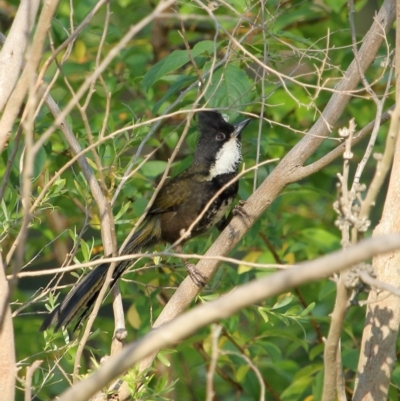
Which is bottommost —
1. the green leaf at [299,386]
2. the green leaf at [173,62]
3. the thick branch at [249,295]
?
the green leaf at [299,386]

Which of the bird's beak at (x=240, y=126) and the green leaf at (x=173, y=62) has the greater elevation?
the green leaf at (x=173, y=62)

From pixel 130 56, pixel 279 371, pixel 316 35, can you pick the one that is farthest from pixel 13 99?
pixel 316 35

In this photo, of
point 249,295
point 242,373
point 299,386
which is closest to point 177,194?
point 242,373

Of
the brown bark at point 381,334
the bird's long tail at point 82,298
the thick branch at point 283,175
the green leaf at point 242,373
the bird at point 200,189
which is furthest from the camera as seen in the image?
the bird at point 200,189

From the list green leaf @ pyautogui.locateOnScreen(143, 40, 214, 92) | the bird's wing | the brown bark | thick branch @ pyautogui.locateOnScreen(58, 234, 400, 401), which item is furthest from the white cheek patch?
thick branch @ pyautogui.locateOnScreen(58, 234, 400, 401)

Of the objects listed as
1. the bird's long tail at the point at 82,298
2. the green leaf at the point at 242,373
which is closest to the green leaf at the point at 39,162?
the bird's long tail at the point at 82,298

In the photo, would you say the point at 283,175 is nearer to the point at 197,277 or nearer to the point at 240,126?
the point at 197,277

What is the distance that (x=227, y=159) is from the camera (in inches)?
179

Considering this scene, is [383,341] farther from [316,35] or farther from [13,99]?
[316,35]

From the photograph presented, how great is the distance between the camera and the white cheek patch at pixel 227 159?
446 cm

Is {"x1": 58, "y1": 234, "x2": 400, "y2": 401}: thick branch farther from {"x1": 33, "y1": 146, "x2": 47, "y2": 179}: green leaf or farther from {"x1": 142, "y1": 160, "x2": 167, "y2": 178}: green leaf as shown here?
{"x1": 142, "y1": 160, "x2": 167, "y2": 178}: green leaf

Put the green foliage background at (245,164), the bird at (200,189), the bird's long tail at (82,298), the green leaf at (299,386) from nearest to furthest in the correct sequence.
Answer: the bird's long tail at (82,298)
the green foliage background at (245,164)
the green leaf at (299,386)
the bird at (200,189)

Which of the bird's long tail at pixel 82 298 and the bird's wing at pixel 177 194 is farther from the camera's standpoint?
the bird's wing at pixel 177 194

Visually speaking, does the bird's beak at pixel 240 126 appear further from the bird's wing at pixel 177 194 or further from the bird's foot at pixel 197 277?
the bird's foot at pixel 197 277
